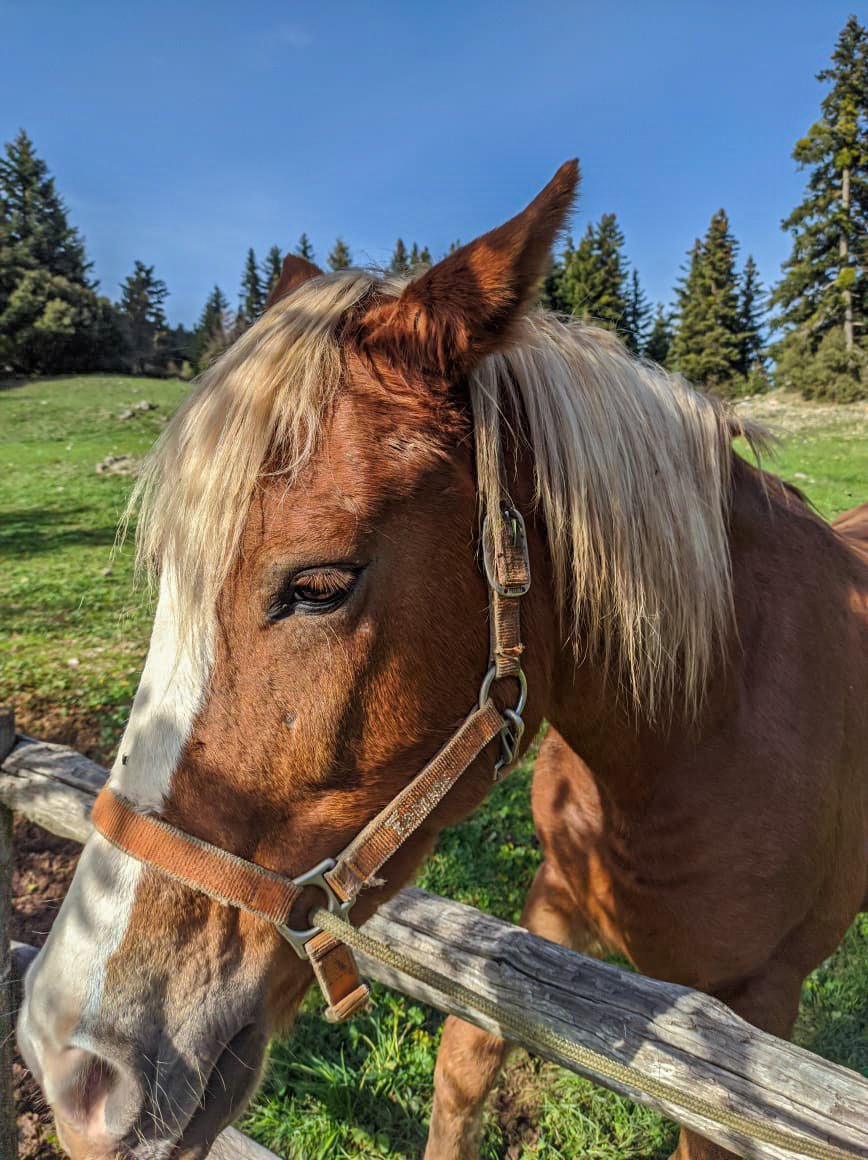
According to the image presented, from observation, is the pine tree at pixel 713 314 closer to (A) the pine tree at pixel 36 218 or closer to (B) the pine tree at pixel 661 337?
(B) the pine tree at pixel 661 337

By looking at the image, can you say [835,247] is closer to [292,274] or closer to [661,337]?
[661,337]

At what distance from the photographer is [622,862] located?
183cm

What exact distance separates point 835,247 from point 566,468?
111 ft

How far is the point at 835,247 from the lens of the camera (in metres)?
27.5

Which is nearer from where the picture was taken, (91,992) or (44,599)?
(91,992)

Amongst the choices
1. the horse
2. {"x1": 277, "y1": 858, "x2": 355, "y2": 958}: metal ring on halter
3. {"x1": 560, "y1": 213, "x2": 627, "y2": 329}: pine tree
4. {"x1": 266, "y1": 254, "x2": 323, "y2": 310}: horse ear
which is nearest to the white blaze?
the horse

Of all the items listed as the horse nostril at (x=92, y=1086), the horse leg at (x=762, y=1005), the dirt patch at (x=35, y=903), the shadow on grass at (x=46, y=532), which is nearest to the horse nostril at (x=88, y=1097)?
the horse nostril at (x=92, y=1086)

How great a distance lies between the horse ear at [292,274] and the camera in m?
1.95

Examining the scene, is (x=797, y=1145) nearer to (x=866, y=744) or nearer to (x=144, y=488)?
(x=866, y=744)

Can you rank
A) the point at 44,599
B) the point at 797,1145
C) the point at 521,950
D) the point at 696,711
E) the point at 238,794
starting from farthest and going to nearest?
the point at 44,599
the point at 696,711
the point at 521,950
the point at 238,794
the point at 797,1145

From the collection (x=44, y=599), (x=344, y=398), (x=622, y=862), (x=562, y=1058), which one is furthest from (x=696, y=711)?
(x=44, y=599)

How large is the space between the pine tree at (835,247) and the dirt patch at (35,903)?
28245 millimetres

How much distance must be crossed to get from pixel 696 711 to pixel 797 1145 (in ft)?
2.76

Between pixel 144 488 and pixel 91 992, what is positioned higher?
pixel 144 488
